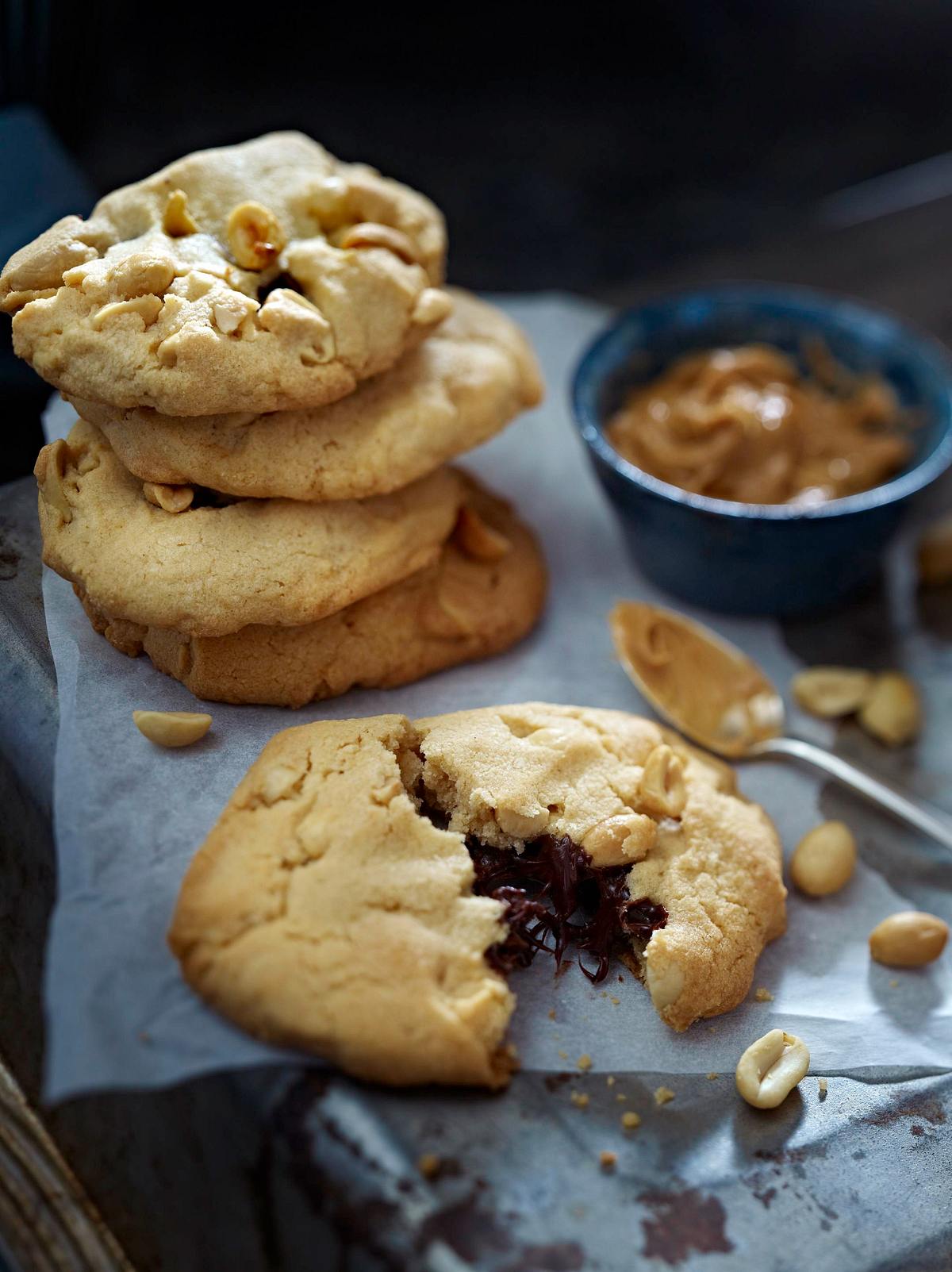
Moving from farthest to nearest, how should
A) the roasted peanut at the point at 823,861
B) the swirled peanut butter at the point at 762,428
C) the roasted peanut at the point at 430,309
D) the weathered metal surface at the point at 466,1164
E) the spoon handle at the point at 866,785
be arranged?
the swirled peanut butter at the point at 762,428 → the spoon handle at the point at 866,785 → the roasted peanut at the point at 823,861 → the roasted peanut at the point at 430,309 → the weathered metal surface at the point at 466,1164

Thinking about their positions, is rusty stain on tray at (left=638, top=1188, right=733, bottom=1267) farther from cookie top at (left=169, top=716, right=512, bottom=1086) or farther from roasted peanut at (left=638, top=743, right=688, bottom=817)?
roasted peanut at (left=638, top=743, right=688, bottom=817)

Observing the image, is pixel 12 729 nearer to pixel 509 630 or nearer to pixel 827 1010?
pixel 509 630

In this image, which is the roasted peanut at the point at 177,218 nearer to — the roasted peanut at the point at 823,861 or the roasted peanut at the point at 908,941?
the roasted peanut at the point at 823,861

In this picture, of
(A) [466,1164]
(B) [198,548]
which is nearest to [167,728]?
(B) [198,548]

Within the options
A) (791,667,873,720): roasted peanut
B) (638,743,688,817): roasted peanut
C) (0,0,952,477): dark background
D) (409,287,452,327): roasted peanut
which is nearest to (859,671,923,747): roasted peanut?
(791,667,873,720): roasted peanut

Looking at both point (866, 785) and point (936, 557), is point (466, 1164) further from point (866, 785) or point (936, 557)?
point (936, 557)

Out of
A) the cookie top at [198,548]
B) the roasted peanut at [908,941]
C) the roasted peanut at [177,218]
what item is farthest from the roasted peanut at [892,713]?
the roasted peanut at [177,218]
